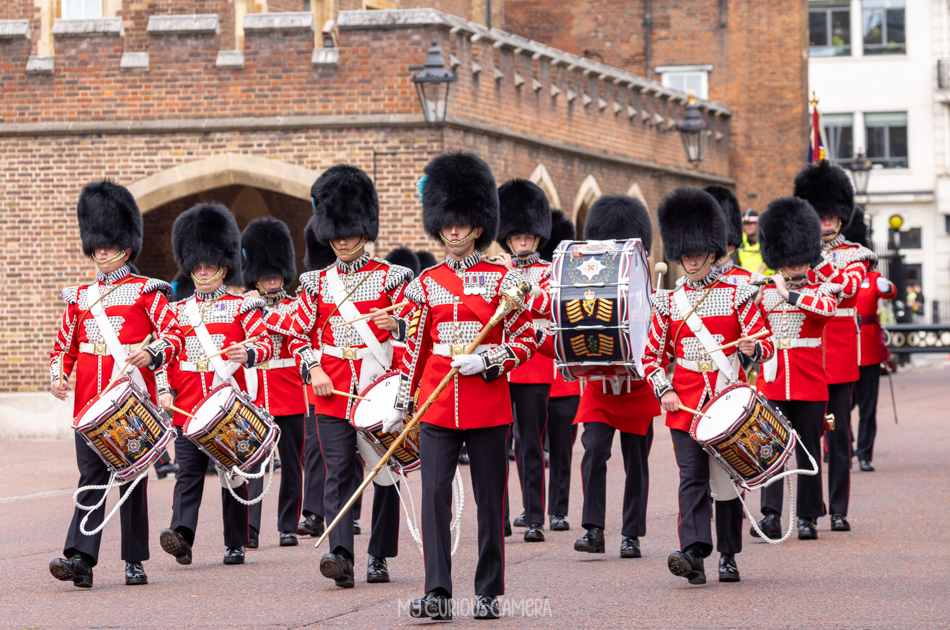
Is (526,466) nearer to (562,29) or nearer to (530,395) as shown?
(530,395)

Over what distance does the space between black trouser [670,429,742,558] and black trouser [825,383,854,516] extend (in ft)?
6.29

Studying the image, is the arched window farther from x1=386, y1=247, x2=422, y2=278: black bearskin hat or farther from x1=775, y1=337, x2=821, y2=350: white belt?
x1=775, y1=337, x2=821, y2=350: white belt

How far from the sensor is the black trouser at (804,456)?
908cm

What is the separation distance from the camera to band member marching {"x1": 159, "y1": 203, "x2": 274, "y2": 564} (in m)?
8.45

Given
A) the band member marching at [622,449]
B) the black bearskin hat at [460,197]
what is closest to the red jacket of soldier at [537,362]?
the band member marching at [622,449]

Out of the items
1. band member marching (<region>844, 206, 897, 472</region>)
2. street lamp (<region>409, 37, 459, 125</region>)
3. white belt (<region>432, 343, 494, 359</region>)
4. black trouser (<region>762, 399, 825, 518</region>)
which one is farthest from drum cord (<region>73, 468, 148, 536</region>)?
street lamp (<region>409, 37, 459, 125</region>)

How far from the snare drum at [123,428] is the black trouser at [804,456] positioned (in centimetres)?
352

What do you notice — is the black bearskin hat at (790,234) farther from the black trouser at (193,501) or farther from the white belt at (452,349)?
the black trouser at (193,501)

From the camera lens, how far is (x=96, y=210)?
830 centimetres

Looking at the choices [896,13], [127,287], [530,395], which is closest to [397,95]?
[530,395]

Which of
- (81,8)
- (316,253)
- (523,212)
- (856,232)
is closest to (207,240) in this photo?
(316,253)

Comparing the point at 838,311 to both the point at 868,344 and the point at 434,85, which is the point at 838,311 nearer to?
the point at 868,344

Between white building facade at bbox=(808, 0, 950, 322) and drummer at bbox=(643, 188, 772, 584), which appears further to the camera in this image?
white building facade at bbox=(808, 0, 950, 322)

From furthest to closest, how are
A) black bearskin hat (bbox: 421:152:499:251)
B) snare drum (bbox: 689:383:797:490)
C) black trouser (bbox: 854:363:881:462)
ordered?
black trouser (bbox: 854:363:881:462)
snare drum (bbox: 689:383:797:490)
black bearskin hat (bbox: 421:152:499:251)
